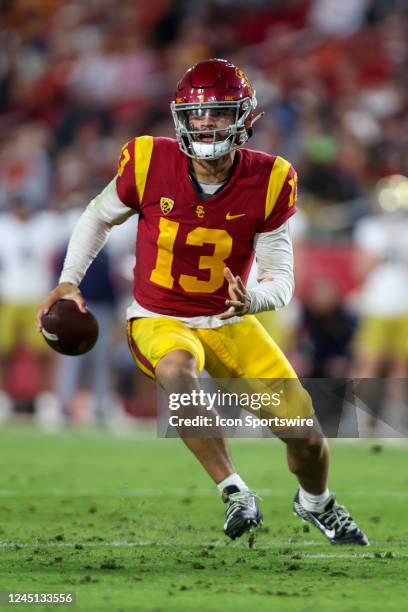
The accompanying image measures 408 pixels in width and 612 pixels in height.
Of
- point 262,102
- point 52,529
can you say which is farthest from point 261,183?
point 262,102

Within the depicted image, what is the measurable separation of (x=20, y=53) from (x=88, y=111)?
1821mm

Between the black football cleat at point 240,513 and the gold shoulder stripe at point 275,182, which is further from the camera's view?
the gold shoulder stripe at point 275,182

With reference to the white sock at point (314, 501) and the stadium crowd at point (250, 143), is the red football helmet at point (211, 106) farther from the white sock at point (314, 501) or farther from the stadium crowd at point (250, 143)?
the stadium crowd at point (250, 143)

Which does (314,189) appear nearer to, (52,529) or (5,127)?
(5,127)

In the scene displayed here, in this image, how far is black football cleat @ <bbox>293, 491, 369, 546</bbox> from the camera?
4.81 meters

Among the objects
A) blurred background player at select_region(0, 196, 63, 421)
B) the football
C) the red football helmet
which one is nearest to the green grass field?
the football

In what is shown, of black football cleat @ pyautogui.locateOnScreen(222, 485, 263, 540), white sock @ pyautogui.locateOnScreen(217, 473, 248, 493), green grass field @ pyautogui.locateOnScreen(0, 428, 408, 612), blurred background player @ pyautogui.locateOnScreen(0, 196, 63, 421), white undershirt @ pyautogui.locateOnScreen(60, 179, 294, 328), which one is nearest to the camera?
green grass field @ pyautogui.locateOnScreen(0, 428, 408, 612)

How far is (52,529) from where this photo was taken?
5141 millimetres

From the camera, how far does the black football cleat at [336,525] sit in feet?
15.8

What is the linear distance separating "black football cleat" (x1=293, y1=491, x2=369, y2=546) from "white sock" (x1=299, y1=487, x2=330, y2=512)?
1 cm

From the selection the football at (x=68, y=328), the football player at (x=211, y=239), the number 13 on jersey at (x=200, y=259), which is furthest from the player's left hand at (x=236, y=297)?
the football at (x=68, y=328)

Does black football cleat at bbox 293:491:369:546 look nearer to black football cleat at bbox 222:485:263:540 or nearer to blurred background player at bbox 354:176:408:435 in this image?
black football cleat at bbox 222:485:263:540

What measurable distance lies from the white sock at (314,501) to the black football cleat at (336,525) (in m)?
0.01

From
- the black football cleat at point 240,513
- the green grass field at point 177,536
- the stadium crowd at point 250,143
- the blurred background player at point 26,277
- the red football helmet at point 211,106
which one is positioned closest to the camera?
the green grass field at point 177,536
